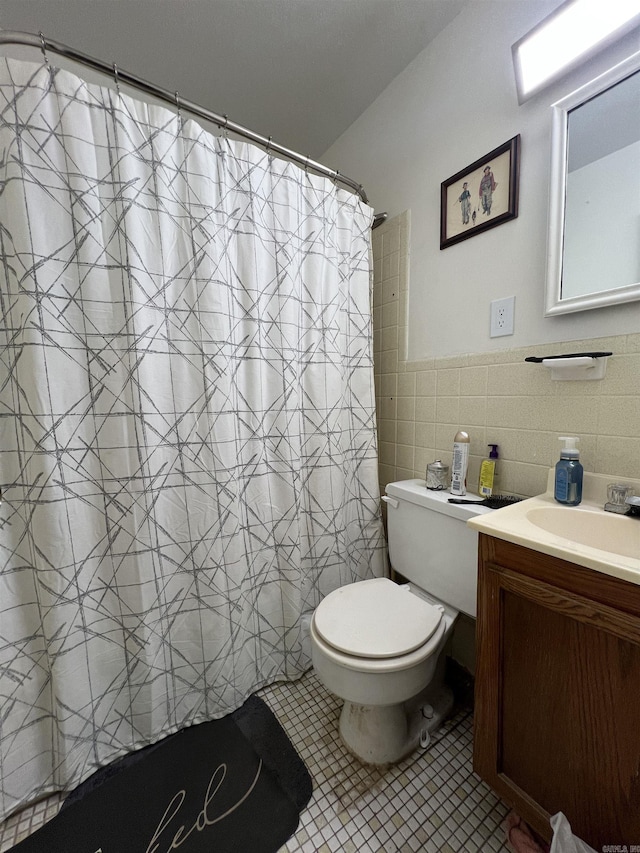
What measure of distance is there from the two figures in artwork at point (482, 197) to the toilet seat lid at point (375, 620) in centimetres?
129

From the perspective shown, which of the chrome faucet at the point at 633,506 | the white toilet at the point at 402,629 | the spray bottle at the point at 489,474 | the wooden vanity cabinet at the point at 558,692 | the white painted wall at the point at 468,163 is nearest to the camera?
the wooden vanity cabinet at the point at 558,692

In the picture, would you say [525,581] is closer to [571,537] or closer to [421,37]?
[571,537]

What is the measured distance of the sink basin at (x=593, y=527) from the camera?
0.78 m

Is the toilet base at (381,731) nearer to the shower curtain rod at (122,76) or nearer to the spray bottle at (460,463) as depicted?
the spray bottle at (460,463)

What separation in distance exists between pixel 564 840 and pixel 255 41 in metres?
2.41

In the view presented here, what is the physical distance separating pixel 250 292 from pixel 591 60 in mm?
1101

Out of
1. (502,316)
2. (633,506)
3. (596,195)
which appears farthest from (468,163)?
(633,506)

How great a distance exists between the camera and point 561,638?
25.6 inches

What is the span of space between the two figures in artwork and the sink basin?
3.16 ft

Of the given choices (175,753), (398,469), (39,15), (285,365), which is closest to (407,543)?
(398,469)

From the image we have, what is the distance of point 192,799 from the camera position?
915mm

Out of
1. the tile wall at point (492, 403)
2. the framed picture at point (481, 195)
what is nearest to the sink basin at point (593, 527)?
the tile wall at point (492, 403)

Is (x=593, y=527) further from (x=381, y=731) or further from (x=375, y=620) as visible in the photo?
(x=381, y=731)

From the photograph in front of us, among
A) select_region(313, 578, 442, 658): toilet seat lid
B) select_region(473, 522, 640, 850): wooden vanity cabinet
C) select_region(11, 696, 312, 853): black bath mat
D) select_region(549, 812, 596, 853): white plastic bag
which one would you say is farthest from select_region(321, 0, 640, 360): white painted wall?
select_region(11, 696, 312, 853): black bath mat
